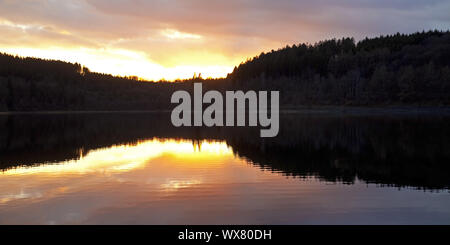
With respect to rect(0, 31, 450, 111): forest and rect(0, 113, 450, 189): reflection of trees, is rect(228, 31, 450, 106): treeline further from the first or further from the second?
rect(0, 113, 450, 189): reflection of trees

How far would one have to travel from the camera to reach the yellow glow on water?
31.1 meters

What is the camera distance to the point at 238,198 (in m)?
22.0

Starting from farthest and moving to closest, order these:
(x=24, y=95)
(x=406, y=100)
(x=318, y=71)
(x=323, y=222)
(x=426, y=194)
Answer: (x=318, y=71), (x=24, y=95), (x=406, y=100), (x=426, y=194), (x=323, y=222)

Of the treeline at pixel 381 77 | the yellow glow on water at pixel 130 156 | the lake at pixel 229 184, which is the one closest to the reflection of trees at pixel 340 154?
the lake at pixel 229 184

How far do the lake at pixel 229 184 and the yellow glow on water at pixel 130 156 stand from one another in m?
0.09

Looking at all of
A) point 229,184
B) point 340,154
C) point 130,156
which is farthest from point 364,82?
point 229,184

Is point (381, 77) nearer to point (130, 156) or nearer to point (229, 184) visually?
point (130, 156)

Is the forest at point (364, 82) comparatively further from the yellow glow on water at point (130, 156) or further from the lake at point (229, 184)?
the yellow glow on water at point (130, 156)

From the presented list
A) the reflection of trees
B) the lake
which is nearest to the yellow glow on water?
the lake

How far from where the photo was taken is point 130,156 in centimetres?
3953

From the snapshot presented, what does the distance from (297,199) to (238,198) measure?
2.97 metres

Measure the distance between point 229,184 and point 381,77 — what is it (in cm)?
12932
